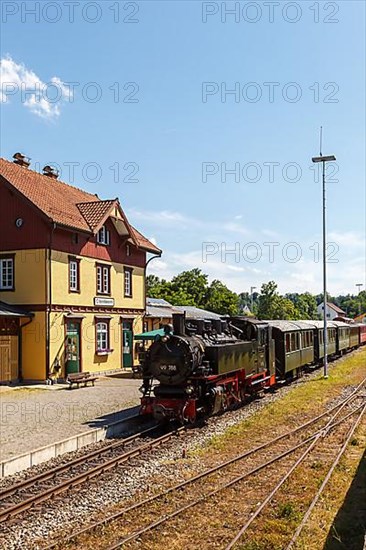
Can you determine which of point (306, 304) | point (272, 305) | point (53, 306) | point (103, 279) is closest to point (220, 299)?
point (272, 305)

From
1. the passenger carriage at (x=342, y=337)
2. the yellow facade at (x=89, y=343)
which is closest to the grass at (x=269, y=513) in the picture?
the yellow facade at (x=89, y=343)

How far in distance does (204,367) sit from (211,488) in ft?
16.7

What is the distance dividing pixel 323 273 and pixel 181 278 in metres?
40.4

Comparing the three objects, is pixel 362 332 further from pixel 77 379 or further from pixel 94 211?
pixel 77 379

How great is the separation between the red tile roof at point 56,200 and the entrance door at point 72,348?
446cm

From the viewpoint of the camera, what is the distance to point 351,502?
8.37 metres

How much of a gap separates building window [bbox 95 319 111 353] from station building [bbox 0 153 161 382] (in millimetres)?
48

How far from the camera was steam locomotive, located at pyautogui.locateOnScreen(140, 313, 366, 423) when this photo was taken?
1393 cm

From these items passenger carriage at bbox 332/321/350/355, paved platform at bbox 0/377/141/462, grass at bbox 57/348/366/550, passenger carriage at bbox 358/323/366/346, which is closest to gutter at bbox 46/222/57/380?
paved platform at bbox 0/377/141/462

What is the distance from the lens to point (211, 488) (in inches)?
360

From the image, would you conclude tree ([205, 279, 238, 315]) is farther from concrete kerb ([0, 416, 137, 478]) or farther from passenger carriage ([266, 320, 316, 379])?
concrete kerb ([0, 416, 137, 478])

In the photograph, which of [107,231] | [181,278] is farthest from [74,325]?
[181,278]

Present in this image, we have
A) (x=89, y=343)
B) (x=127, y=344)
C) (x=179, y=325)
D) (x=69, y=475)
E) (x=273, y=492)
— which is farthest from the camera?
(x=127, y=344)

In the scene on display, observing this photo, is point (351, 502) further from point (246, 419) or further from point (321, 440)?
point (246, 419)
